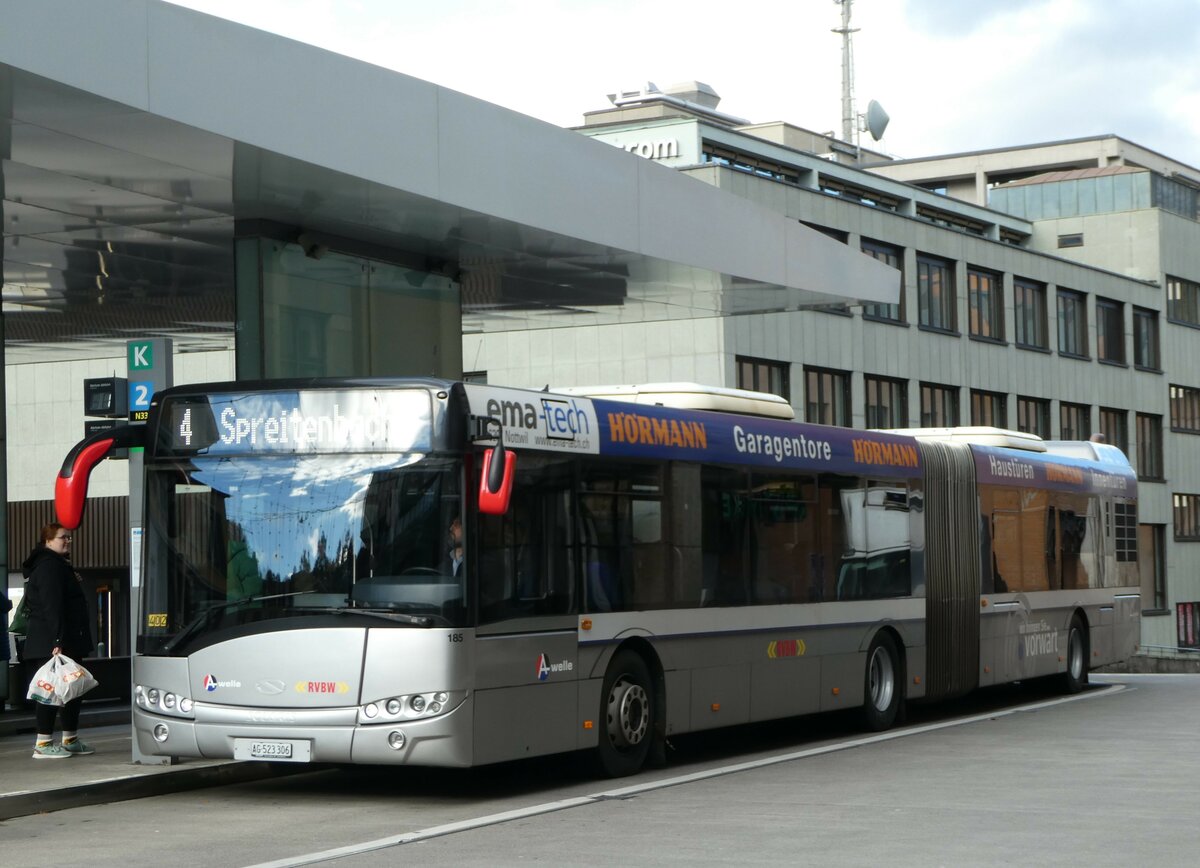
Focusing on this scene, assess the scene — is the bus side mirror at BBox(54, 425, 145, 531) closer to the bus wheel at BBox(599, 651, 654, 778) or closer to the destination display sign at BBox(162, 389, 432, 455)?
the destination display sign at BBox(162, 389, 432, 455)

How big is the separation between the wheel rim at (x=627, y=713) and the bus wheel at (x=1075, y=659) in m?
10.0

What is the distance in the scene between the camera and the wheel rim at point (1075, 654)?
72.4 ft

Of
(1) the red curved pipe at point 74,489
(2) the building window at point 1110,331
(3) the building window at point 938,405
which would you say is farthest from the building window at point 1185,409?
(1) the red curved pipe at point 74,489

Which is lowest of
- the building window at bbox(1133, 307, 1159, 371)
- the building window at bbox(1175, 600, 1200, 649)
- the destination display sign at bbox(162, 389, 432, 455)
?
the building window at bbox(1175, 600, 1200, 649)

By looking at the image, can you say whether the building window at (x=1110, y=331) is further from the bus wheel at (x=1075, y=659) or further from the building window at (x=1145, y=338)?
the bus wheel at (x=1075, y=659)

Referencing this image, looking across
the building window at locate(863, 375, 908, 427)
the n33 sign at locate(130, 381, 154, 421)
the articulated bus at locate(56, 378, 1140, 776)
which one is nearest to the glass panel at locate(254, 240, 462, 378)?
the n33 sign at locate(130, 381, 154, 421)

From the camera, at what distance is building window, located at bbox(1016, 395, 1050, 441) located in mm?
55750

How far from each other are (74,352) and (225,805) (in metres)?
15.8

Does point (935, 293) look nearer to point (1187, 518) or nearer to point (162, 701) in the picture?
point (1187, 518)

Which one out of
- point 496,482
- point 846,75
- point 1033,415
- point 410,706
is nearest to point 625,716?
point 410,706

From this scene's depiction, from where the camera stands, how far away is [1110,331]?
61156 mm

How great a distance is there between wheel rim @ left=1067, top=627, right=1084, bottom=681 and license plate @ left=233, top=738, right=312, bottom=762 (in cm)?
1282

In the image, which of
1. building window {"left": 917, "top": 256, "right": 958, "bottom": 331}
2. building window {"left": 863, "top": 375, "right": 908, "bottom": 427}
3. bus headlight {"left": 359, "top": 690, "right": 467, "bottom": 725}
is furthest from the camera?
building window {"left": 917, "top": 256, "right": 958, "bottom": 331}

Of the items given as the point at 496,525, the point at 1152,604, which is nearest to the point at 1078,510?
the point at 496,525
